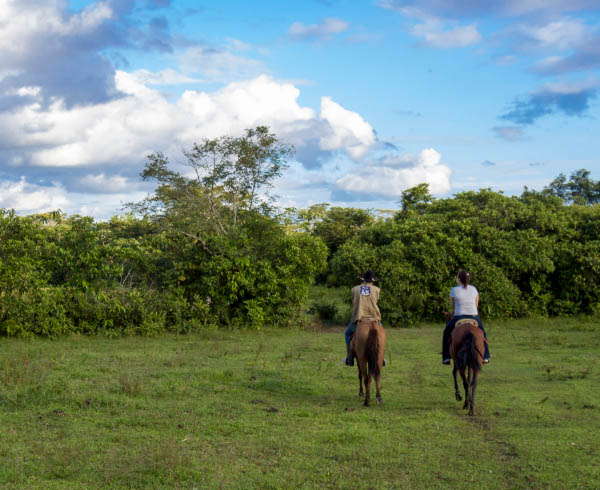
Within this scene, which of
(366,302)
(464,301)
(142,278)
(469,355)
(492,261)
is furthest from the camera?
(492,261)

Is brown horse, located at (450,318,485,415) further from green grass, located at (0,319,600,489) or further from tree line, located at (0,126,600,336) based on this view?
tree line, located at (0,126,600,336)

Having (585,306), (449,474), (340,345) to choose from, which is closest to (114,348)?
(340,345)

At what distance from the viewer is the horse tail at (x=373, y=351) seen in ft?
30.1

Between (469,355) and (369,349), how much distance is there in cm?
150

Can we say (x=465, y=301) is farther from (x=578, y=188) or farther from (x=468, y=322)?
(x=578, y=188)

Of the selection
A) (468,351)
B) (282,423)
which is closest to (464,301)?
(468,351)

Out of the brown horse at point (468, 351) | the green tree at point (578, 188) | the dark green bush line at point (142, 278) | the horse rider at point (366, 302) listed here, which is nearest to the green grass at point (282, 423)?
the brown horse at point (468, 351)

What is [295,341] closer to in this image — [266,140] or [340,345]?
[340,345]

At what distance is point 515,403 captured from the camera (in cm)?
911

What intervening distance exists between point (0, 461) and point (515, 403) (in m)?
7.02

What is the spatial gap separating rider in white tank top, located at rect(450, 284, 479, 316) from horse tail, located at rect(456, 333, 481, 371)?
0.47 meters

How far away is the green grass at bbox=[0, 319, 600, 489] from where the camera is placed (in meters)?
5.80

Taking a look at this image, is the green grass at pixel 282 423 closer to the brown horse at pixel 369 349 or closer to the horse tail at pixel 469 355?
the brown horse at pixel 369 349

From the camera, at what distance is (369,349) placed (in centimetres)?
929
